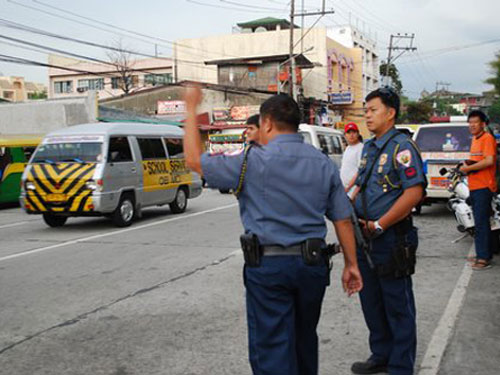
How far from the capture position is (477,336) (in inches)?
192

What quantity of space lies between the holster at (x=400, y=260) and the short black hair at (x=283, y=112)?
121 centimetres

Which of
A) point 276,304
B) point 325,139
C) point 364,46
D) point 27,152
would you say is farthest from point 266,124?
point 364,46

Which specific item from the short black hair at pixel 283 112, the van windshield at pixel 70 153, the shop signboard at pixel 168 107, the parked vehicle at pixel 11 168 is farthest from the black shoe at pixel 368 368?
the shop signboard at pixel 168 107

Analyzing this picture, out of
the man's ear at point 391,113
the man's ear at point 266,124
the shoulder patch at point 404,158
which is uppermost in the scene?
the man's ear at point 391,113

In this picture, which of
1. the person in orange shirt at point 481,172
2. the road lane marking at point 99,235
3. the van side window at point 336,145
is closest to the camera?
the person in orange shirt at point 481,172

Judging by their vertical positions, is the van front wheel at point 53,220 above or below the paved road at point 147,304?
below

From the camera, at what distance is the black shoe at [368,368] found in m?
4.13

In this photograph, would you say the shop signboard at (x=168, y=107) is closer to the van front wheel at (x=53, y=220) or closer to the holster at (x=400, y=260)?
the van front wheel at (x=53, y=220)

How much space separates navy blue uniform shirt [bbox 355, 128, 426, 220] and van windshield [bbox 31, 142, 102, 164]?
339 inches

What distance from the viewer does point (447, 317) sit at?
543 cm

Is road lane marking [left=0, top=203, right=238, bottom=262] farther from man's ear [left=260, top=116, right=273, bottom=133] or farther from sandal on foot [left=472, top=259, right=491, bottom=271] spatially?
man's ear [left=260, top=116, right=273, bottom=133]

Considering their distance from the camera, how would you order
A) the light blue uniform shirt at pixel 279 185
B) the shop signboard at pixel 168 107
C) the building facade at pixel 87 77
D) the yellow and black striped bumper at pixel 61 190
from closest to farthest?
the light blue uniform shirt at pixel 279 185, the yellow and black striped bumper at pixel 61 190, the shop signboard at pixel 168 107, the building facade at pixel 87 77

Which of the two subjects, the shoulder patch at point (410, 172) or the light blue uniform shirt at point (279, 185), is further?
the shoulder patch at point (410, 172)

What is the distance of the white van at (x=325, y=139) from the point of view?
18.4m
